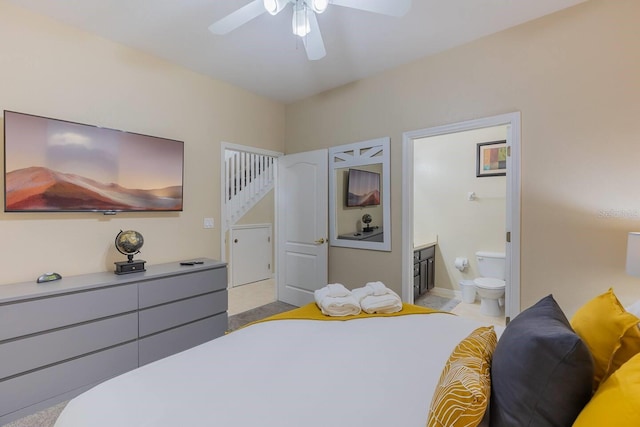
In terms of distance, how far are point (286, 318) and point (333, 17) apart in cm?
220

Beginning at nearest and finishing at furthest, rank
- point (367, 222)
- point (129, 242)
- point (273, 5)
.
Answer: point (273, 5) → point (129, 242) → point (367, 222)

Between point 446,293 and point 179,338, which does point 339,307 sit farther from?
point 446,293

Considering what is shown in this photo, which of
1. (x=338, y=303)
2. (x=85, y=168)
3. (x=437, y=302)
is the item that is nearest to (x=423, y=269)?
(x=437, y=302)

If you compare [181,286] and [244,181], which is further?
[244,181]

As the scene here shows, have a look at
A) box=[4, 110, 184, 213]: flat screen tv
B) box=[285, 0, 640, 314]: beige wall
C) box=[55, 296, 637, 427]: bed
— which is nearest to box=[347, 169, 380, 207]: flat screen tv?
box=[285, 0, 640, 314]: beige wall

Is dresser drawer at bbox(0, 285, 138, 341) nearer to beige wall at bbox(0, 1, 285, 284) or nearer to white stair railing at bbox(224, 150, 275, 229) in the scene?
beige wall at bbox(0, 1, 285, 284)

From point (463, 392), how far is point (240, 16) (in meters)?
2.17

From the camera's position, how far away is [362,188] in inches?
136

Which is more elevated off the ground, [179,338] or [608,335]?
[608,335]

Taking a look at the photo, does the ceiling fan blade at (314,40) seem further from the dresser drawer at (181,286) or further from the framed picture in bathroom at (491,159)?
the framed picture in bathroom at (491,159)

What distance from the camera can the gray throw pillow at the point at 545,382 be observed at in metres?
0.72

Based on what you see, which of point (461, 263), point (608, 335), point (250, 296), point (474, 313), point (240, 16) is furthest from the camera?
point (250, 296)

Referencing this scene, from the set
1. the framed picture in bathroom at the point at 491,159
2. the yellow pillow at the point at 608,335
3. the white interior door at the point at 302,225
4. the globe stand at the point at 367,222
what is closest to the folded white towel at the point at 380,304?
the yellow pillow at the point at 608,335

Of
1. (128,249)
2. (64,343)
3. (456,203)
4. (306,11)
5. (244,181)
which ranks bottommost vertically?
(64,343)
